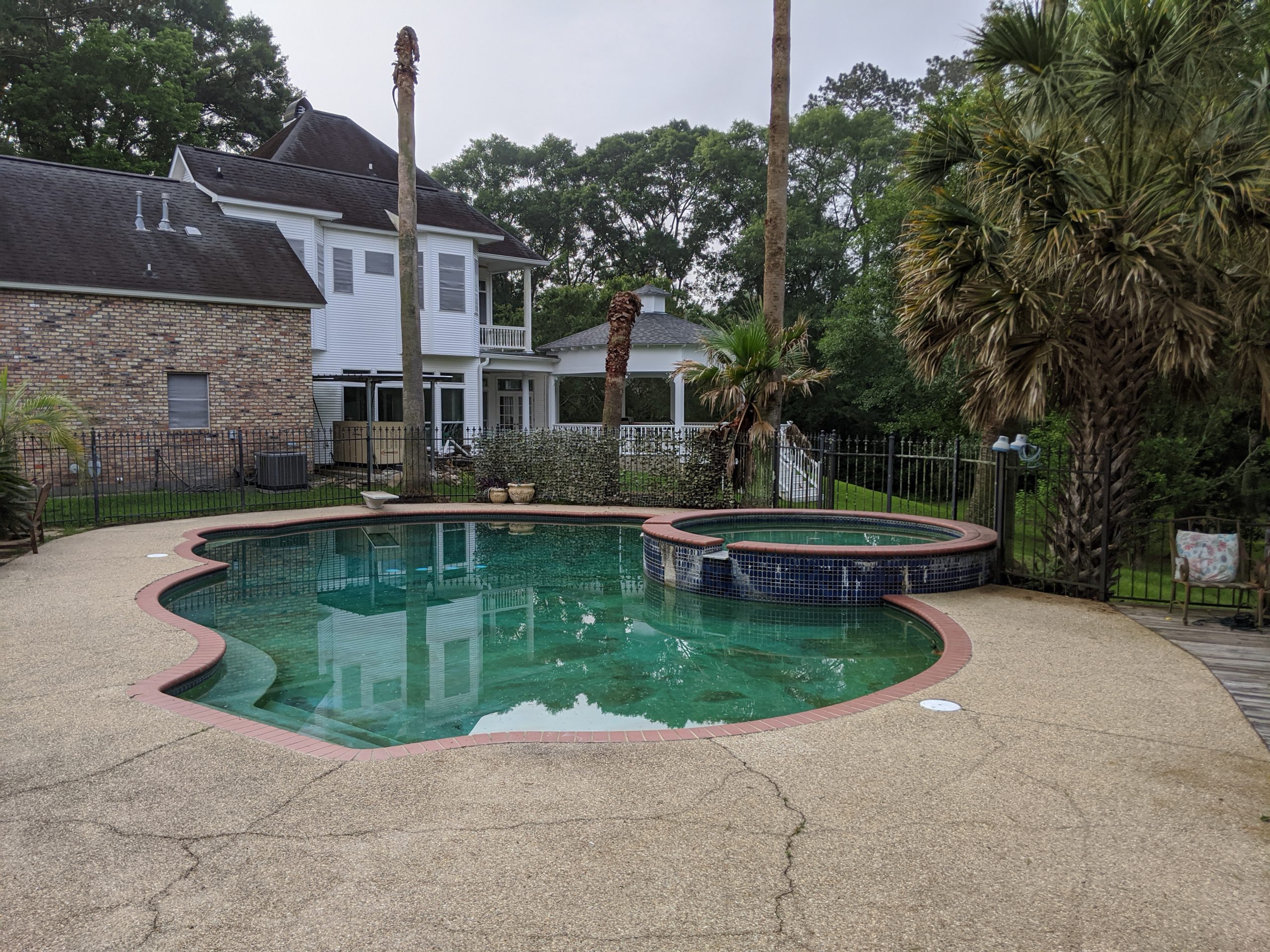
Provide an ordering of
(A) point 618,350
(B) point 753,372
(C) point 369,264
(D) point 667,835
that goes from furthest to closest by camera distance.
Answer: (C) point 369,264 < (A) point 618,350 < (B) point 753,372 < (D) point 667,835

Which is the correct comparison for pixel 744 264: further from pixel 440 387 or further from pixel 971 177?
pixel 971 177

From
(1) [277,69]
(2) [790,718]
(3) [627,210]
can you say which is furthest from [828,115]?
(2) [790,718]

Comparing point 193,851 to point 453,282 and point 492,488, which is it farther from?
point 453,282

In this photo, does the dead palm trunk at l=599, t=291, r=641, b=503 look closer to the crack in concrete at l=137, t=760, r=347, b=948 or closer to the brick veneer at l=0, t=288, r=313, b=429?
the brick veneer at l=0, t=288, r=313, b=429

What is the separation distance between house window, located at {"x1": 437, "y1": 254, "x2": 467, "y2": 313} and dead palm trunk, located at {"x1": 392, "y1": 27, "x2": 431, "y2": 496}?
6.57m

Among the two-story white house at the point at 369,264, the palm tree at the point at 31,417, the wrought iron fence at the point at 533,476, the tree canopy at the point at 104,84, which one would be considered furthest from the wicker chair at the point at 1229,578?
the tree canopy at the point at 104,84

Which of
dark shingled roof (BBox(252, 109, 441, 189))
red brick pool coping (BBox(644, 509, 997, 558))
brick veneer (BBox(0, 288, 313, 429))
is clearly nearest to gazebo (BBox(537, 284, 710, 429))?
dark shingled roof (BBox(252, 109, 441, 189))

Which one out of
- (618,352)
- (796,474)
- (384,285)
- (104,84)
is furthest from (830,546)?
(104,84)

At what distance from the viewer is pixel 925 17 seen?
962 inches

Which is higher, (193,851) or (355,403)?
(355,403)

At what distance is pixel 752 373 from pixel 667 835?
13.0 metres

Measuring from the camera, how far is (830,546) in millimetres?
10086

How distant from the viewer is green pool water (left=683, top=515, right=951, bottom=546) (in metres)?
12.4

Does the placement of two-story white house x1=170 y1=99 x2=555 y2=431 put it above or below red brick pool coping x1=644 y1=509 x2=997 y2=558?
above
